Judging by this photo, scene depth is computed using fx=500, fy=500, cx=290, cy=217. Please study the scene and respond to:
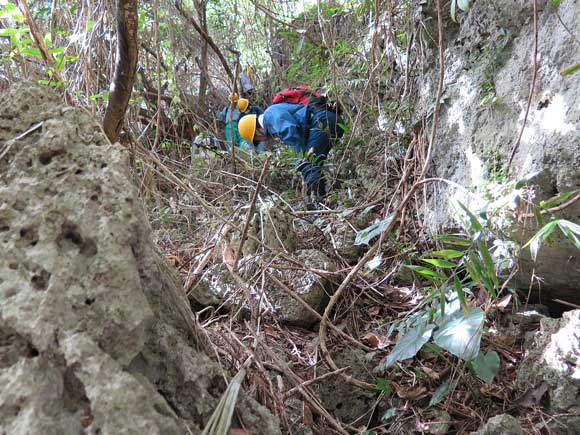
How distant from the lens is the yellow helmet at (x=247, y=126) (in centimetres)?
446

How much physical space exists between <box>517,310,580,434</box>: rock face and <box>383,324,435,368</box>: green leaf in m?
0.36

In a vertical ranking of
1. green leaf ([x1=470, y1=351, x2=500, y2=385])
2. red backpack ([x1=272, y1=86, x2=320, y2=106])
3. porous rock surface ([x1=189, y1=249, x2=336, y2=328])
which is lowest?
green leaf ([x1=470, y1=351, x2=500, y2=385])

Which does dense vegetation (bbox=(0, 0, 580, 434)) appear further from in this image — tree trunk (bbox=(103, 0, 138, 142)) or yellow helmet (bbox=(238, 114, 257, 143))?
yellow helmet (bbox=(238, 114, 257, 143))

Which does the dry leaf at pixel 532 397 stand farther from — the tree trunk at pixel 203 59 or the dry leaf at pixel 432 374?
the tree trunk at pixel 203 59

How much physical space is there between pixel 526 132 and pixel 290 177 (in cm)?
248

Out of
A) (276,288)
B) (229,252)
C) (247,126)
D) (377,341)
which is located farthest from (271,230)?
(247,126)

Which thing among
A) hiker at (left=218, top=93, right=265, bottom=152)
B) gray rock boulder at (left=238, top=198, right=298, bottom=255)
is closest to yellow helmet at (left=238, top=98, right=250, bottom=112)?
hiker at (left=218, top=93, right=265, bottom=152)

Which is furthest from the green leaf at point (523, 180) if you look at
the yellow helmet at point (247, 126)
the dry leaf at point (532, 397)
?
the yellow helmet at point (247, 126)

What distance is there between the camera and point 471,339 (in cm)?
162

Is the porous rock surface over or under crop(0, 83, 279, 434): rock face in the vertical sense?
under

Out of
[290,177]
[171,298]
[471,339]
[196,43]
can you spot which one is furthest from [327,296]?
[196,43]

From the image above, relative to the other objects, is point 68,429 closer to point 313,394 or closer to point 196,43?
point 313,394

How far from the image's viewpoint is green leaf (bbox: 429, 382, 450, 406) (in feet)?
5.88

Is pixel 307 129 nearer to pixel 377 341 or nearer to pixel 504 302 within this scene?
pixel 377 341
